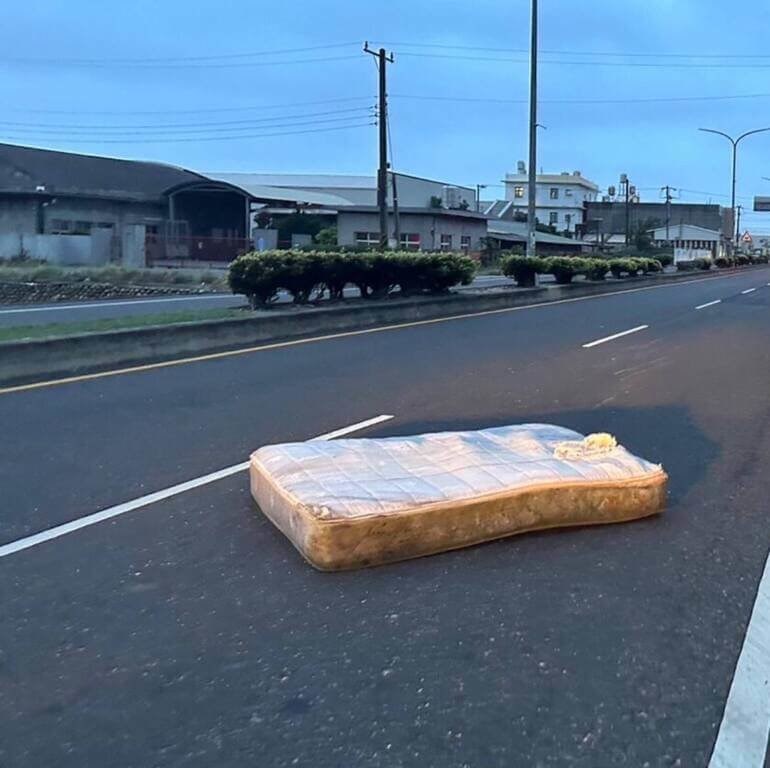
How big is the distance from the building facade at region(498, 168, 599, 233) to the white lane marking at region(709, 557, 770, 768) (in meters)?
130

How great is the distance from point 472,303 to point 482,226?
186 feet

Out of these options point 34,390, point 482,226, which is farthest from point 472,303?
point 482,226

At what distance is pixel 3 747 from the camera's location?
347 cm

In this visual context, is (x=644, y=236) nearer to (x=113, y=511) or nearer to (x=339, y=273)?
(x=339, y=273)

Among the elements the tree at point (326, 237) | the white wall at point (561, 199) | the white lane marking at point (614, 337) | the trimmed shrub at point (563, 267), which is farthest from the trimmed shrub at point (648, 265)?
the white wall at point (561, 199)

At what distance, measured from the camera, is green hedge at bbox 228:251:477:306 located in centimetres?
1814

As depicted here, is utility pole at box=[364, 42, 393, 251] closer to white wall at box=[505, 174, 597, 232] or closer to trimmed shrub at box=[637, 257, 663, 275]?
trimmed shrub at box=[637, 257, 663, 275]

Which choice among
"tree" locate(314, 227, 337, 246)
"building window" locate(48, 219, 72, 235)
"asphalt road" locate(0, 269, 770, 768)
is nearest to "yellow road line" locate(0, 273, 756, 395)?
"asphalt road" locate(0, 269, 770, 768)

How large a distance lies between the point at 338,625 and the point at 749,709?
1.75m

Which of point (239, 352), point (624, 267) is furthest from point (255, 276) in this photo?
point (624, 267)

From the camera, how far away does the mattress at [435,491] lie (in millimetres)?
5203

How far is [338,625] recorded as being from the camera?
448 centimetres

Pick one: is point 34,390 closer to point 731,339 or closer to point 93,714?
→ point 93,714

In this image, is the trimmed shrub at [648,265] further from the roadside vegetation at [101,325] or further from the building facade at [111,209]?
the roadside vegetation at [101,325]
